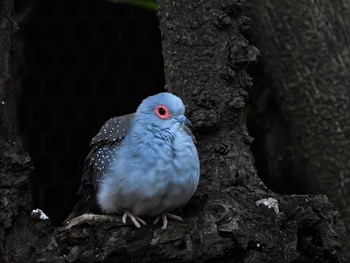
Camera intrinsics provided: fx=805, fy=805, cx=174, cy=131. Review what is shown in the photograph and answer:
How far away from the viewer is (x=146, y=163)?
1.88m

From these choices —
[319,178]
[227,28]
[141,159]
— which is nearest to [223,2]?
[227,28]

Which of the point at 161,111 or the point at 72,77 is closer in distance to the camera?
the point at 161,111

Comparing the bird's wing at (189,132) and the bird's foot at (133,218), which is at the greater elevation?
the bird's wing at (189,132)

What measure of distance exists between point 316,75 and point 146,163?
1.01 meters

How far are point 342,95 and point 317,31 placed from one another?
0.23 meters

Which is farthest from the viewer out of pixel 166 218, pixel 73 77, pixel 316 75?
pixel 73 77

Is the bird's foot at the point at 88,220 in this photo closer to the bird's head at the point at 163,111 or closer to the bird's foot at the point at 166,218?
the bird's foot at the point at 166,218

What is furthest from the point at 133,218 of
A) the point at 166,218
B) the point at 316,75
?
the point at 316,75

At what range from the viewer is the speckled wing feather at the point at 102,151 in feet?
6.47

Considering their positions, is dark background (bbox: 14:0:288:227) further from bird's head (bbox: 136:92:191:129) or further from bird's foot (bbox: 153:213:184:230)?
bird's foot (bbox: 153:213:184:230)

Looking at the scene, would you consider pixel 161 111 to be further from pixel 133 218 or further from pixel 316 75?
pixel 316 75

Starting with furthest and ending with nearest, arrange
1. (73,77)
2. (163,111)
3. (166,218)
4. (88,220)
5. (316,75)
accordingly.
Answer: (73,77) < (316,75) < (163,111) < (166,218) < (88,220)

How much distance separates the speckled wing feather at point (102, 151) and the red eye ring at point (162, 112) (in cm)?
8

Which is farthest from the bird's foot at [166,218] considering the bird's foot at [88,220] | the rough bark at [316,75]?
the rough bark at [316,75]
